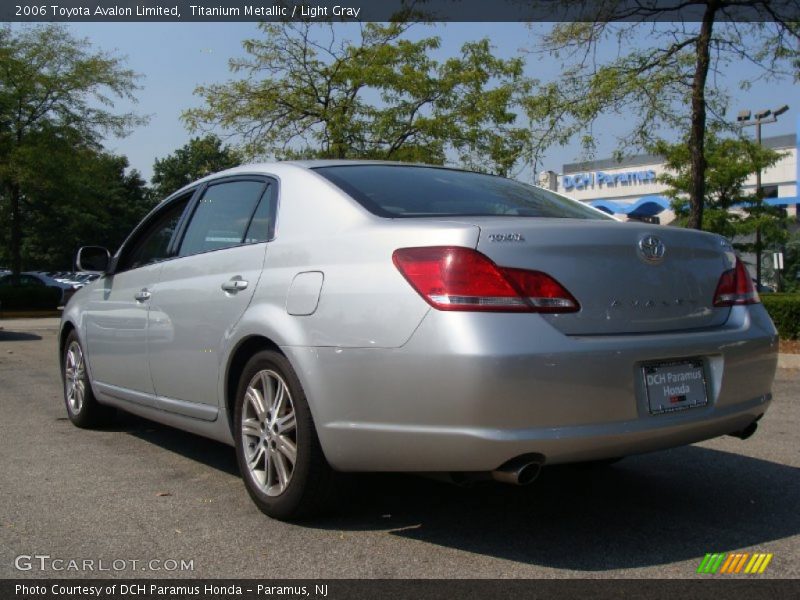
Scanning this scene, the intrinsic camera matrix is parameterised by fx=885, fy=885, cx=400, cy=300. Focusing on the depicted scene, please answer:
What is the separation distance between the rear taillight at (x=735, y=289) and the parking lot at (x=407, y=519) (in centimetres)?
97

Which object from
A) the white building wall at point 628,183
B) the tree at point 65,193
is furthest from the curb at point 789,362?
the white building wall at point 628,183

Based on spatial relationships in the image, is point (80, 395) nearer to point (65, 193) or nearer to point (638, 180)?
point (65, 193)

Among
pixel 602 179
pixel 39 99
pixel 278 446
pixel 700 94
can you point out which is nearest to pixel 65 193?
pixel 39 99

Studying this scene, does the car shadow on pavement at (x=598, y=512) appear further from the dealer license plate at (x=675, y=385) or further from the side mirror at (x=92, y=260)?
the side mirror at (x=92, y=260)

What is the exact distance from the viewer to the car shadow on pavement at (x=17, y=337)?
15.8m

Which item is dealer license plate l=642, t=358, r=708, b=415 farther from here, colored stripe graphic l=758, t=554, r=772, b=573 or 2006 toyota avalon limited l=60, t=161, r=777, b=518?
colored stripe graphic l=758, t=554, r=772, b=573

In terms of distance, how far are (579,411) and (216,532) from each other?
165 cm

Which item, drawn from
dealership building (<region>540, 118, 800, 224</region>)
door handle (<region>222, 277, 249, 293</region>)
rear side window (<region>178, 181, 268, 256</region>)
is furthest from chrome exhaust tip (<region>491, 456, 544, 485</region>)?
dealership building (<region>540, 118, 800, 224</region>)

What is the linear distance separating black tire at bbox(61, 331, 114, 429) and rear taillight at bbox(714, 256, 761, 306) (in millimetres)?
4199

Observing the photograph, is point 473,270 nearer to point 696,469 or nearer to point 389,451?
point 389,451

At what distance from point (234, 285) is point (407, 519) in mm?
1355

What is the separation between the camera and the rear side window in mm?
4508

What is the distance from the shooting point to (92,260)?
20.2 ft

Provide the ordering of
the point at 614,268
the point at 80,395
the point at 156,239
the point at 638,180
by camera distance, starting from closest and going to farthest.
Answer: the point at 614,268 → the point at 156,239 → the point at 80,395 → the point at 638,180
